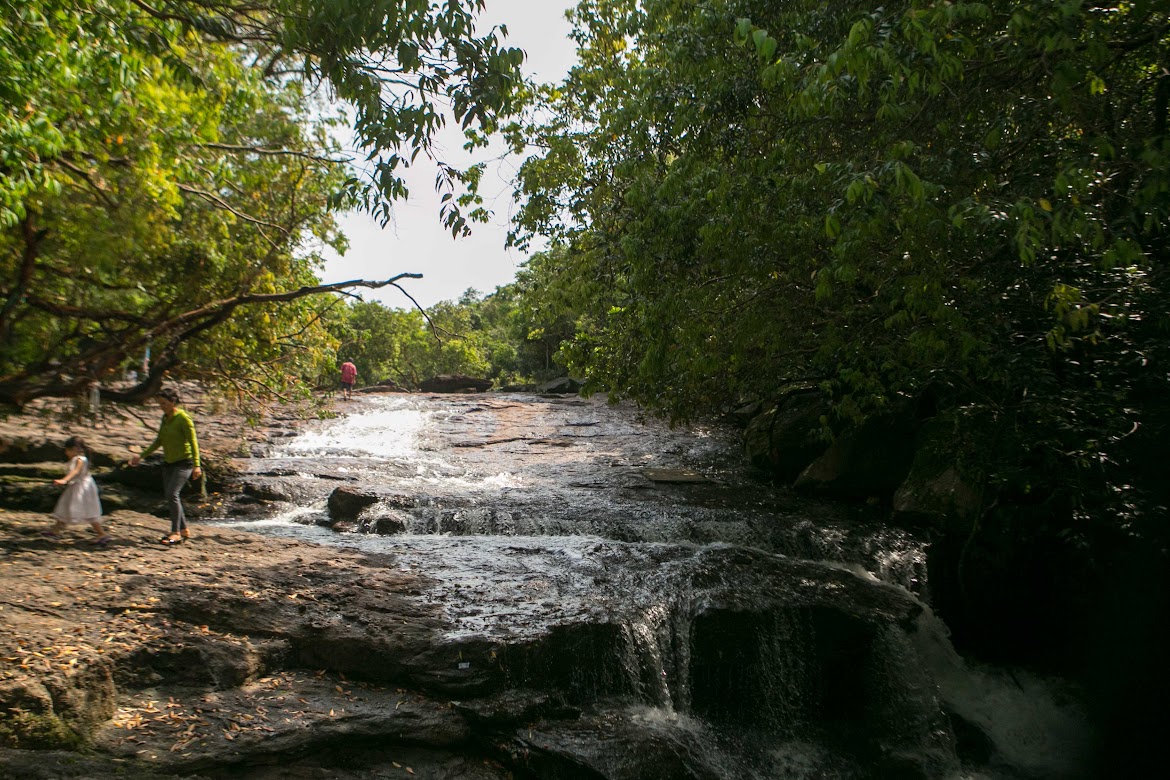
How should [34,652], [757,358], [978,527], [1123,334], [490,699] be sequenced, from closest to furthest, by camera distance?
1. [34,652]
2. [490,699]
3. [1123,334]
4. [978,527]
5. [757,358]

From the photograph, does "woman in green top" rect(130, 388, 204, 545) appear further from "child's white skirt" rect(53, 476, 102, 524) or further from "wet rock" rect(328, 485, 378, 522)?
"wet rock" rect(328, 485, 378, 522)

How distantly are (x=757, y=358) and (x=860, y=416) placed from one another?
5.78ft

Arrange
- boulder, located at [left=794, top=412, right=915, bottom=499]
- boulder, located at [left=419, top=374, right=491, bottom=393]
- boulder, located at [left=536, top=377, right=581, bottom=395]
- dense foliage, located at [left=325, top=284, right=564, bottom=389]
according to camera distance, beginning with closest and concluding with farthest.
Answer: boulder, located at [left=794, top=412, right=915, bottom=499] < boulder, located at [left=536, top=377, right=581, bottom=395] < boulder, located at [left=419, top=374, right=491, bottom=393] < dense foliage, located at [left=325, top=284, right=564, bottom=389]

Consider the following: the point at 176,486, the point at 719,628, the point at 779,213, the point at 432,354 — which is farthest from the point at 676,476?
the point at 432,354

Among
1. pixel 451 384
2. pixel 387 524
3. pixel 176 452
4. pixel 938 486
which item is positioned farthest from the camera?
pixel 451 384

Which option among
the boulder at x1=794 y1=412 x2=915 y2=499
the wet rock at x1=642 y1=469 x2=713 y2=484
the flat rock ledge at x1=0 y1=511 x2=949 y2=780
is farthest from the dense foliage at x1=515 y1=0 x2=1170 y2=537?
the wet rock at x1=642 y1=469 x2=713 y2=484

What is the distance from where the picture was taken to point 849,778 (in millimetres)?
6211

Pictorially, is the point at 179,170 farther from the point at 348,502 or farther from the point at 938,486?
the point at 938,486

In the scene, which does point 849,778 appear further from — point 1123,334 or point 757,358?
point 757,358

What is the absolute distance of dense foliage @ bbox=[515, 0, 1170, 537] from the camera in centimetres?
504

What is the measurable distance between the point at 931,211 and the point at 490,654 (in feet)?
16.6

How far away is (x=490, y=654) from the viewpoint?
632 centimetres

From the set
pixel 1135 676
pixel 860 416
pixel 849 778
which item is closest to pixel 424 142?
pixel 849 778

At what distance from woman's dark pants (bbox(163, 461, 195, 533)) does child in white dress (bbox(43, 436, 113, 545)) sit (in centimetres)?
64
